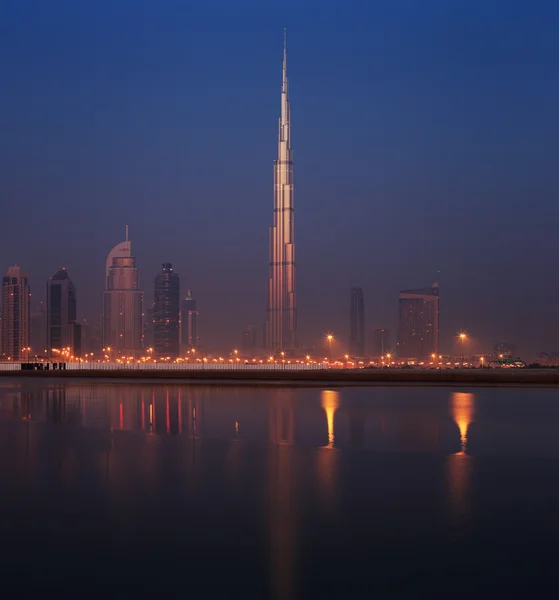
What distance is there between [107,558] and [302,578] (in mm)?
2831

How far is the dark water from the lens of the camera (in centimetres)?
930

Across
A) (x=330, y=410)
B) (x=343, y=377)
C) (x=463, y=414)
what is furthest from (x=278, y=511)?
(x=343, y=377)

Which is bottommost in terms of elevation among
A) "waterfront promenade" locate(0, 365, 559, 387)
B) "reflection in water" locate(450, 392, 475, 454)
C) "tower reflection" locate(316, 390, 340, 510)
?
"waterfront promenade" locate(0, 365, 559, 387)

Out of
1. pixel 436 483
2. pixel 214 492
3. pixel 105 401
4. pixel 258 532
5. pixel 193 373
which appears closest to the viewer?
pixel 258 532

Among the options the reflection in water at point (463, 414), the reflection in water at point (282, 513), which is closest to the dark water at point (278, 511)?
the reflection in water at point (282, 513)

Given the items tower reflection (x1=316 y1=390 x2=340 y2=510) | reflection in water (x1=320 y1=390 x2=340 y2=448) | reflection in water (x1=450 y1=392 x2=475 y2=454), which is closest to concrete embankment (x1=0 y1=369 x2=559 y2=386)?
reflection in water (x1=320 y1=390 x2=340 y2=448)

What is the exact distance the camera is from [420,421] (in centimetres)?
2975

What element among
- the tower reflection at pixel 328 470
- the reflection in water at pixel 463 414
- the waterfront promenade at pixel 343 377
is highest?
the tower reflection at pixel 328 470

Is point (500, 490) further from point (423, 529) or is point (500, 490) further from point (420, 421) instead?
point (420, 421)

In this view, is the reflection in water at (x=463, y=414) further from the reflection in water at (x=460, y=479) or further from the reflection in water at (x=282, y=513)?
the reflection in water at (x=282, y=513)

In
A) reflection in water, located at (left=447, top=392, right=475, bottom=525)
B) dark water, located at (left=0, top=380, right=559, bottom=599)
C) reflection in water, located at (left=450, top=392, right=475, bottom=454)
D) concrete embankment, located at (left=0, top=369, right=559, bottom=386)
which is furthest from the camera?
concrete embankment, located at (left=0, top=369, right=559, bottom=386)

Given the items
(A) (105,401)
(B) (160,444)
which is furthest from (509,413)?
(A) (105,401)

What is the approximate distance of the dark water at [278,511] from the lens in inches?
Result: 366

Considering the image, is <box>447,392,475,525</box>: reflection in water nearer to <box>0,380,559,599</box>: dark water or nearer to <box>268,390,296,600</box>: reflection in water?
<box>0,380,559,599</box>: dark water
